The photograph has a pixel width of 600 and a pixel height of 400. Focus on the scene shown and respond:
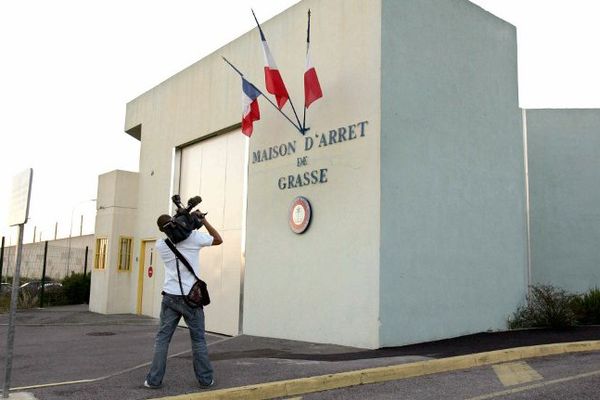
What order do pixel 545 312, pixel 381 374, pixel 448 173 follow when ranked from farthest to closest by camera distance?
pixel 545 312 → pixel 448 173 → pixel 381 374

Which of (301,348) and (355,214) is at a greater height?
(355,214)

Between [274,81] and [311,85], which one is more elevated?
[274,81]

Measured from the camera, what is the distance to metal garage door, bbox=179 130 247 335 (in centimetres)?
1228

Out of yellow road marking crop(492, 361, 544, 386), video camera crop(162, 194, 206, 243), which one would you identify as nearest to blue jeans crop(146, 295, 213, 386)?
video camera crop(162, 194, 206, 243)

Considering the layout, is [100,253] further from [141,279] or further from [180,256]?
[180,256]

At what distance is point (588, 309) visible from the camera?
11617 mm

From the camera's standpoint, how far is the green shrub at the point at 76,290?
2077cm

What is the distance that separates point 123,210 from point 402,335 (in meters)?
11.0

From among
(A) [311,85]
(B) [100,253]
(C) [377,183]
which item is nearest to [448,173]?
(C) [377,183]

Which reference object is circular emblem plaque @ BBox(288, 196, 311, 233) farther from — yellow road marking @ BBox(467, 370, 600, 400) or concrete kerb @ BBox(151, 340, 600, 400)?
yellow road marking @ BBox(467, 370, 600, 400)

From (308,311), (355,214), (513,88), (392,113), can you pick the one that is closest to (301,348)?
(308,311)

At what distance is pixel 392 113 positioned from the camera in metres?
9.61

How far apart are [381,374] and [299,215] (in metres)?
4.50

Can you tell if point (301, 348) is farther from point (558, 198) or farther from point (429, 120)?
point (558, 198)
